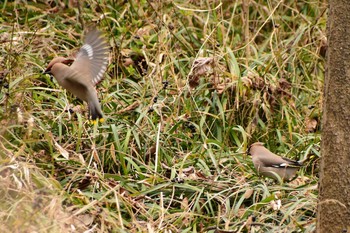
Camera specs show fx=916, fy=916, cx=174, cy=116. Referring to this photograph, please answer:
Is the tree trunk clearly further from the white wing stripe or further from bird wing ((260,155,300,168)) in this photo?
the white wing stripe

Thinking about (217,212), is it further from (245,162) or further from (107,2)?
(107,2)

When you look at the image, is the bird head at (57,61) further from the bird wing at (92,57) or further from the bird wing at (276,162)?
the bird wing at (276,162)

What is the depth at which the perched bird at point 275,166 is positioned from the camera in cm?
634

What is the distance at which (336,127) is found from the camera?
4.99 meters

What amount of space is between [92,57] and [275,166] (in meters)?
1.56

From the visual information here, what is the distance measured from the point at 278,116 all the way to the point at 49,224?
9.85ft

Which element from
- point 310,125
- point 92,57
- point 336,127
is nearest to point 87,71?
point 92,57

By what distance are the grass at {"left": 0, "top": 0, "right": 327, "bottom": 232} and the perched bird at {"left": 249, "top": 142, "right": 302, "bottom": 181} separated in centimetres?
9

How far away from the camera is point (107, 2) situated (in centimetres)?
848

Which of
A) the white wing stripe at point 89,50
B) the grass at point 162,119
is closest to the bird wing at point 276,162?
the grass at point 162,119

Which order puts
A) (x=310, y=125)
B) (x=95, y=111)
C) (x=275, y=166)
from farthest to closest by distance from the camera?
(x=310, y=125) → (x=95, y=111) → (x=275, y=166)

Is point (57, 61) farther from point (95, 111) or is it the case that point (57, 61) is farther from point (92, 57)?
point (95, 111)

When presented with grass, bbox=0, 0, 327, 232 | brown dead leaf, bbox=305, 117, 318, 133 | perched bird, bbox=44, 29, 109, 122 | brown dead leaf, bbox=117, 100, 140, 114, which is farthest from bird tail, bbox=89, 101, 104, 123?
brown dead leaf, bbox=305, 117, 318, 133

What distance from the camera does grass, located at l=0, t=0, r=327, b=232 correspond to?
19.0 feet
